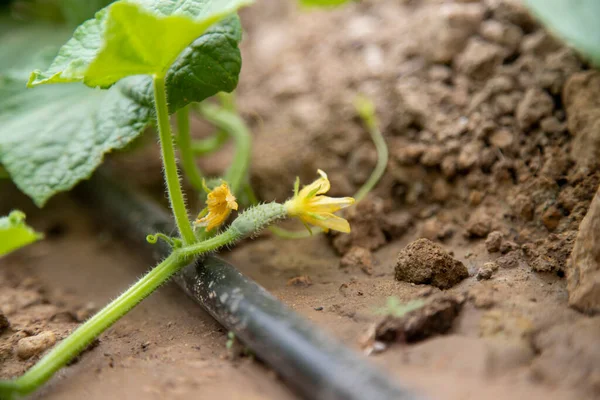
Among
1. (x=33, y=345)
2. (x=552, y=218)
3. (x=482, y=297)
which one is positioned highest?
(x=552, y=218)

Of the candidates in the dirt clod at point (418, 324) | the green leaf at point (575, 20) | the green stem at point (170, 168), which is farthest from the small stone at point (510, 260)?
the green stem at point (170, 168)

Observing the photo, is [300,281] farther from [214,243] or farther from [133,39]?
[133,39]

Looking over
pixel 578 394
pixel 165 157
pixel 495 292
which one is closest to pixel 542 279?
pixel 495 292

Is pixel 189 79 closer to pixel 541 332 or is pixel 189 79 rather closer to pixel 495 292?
pixel 495 292

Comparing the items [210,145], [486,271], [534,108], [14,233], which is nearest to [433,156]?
[534,108]

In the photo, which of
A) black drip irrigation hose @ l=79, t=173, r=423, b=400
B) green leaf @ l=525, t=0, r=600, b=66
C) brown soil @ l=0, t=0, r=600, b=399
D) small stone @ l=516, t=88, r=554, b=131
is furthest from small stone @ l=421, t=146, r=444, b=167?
black drip irrigation hose @ l=79, t=173, r=423, b=400
